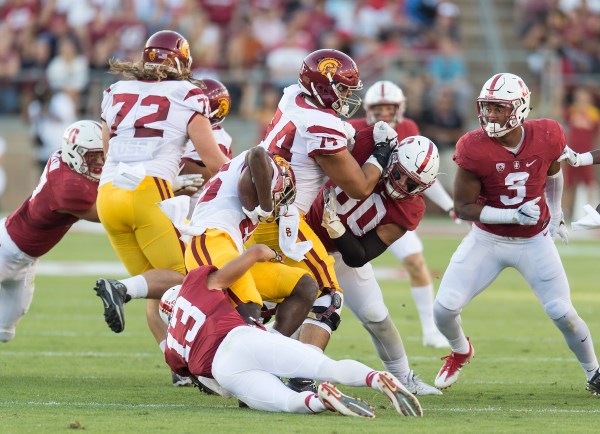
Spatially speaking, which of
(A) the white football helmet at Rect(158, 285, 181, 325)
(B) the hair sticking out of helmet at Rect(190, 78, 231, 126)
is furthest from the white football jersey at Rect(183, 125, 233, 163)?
(A) the white football helmet at Rect(158, 285, 181, 325)

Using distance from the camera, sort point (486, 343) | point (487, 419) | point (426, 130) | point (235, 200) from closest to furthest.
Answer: point (487, 419)
point (235, 200)
point (486, 343)
point (426, 130)

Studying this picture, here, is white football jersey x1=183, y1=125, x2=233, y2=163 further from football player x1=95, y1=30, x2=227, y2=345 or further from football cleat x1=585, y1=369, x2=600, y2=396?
football cleat x1=585, y1=369, x2=600, y2=396

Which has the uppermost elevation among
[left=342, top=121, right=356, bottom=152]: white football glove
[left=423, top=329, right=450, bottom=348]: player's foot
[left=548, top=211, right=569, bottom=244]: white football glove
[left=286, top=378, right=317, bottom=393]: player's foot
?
[left=342, top=121, right=356, bottom=152]: white football glove

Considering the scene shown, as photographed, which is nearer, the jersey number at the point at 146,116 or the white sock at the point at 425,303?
Result: the jersey number at the point at 146,116

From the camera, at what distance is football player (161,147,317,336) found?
6629mm

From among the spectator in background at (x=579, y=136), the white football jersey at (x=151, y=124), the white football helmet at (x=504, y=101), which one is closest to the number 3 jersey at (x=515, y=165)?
the white football helmet at (x=504, y=101)

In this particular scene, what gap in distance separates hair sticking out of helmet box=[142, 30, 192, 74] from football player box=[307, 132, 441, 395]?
130 cm

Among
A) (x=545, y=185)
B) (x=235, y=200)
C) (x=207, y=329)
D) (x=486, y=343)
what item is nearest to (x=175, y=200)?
(x=235, y=200)

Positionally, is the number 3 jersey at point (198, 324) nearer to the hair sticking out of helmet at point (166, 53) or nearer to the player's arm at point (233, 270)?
the player's arm at point (233, 270)

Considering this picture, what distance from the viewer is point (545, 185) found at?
7551 mm

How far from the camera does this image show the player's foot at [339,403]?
19.4 ft

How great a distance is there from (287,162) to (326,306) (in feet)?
2.79

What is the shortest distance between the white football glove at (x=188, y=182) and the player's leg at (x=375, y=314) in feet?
3.69

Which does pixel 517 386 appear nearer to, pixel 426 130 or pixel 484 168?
pixel 484 168
